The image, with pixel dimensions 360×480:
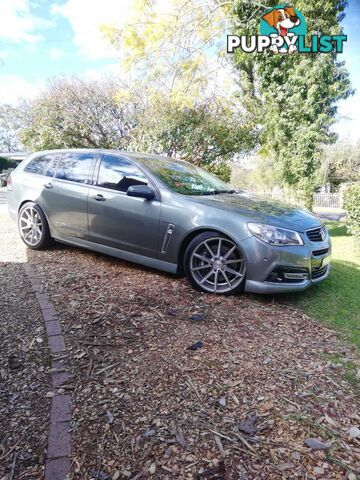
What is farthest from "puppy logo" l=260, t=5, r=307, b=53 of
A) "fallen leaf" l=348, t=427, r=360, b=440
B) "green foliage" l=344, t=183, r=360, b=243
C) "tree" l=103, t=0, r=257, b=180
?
"fallen leaf" l=348, t=427, r=360, b=440

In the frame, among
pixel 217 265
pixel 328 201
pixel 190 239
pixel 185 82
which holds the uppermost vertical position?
pixel 185 82

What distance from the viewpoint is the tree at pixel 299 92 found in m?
9.09

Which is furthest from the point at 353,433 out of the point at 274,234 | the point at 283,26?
the point at 283,26

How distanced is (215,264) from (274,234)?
70 centimetres

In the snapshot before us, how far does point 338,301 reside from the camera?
3.61 m

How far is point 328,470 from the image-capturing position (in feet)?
4.99

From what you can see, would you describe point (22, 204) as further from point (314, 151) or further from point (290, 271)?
point (314, 151)

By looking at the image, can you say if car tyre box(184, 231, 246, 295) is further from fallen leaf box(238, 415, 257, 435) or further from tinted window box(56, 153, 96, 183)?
tinted window box(56, 153, 96, 183)

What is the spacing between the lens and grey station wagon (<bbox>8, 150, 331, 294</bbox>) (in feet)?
10.8

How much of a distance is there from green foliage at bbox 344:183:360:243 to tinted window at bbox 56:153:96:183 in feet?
17.0

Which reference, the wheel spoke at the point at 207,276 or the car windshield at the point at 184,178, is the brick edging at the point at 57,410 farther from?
the car windshield at the point at 184,178

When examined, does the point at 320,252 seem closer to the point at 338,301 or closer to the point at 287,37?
the point at 338,301

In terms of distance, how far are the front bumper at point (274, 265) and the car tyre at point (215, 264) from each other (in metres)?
0.11

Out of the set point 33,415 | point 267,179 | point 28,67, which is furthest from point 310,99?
point 267,179
